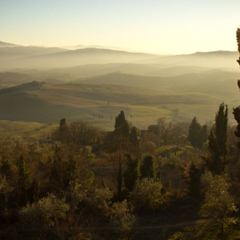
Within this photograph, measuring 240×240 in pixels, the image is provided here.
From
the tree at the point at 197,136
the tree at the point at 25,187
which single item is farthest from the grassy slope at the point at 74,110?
the tree at the point at 25,187

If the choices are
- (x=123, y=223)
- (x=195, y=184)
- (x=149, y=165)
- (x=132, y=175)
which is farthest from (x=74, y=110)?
(x=123, y=223)

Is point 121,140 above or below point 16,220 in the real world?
above

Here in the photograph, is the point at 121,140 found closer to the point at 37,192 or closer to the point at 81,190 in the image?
the point at 81,190

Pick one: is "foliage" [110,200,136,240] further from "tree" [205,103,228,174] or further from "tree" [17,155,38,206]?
"tree" [205,103,228,174]

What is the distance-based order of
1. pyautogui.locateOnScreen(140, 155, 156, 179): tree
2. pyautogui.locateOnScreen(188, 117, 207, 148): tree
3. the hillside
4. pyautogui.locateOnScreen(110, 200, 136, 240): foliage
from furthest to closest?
the hillside
pyautogui.locateOnScreen(188, 117, 207, 148): tree
pyautogui.locateOnScreen(140, 155, 156, 179): tree
pyautogui.locateOnScreen(110, 200, 136, 240): foliage

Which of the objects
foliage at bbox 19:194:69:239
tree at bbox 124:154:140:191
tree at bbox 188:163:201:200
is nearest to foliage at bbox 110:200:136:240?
foliage at bbox 19:194:69:239

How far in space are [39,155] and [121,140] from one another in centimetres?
1676

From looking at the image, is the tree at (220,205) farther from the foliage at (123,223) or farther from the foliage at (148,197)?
the foliage at (123,223)

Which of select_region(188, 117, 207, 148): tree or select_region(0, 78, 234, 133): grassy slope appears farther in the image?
select_region(0, 78, 234, 133): grassy slope

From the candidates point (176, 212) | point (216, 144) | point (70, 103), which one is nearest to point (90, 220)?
point (176, 212)

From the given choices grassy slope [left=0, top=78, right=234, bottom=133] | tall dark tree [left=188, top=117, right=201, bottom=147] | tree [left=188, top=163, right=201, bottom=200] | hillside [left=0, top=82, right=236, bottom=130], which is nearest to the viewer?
tree [left=188, top=163, right=201, bottom=200]

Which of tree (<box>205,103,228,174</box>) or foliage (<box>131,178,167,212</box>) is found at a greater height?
tree (<box>205,103,228,174</box>)

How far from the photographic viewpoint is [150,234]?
2802cm

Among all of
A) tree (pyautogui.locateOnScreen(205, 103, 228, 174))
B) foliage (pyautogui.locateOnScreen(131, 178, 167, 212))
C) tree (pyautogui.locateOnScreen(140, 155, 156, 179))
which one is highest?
tree (pyautogui.locateOnScreen(205, 103, 228, 174))
